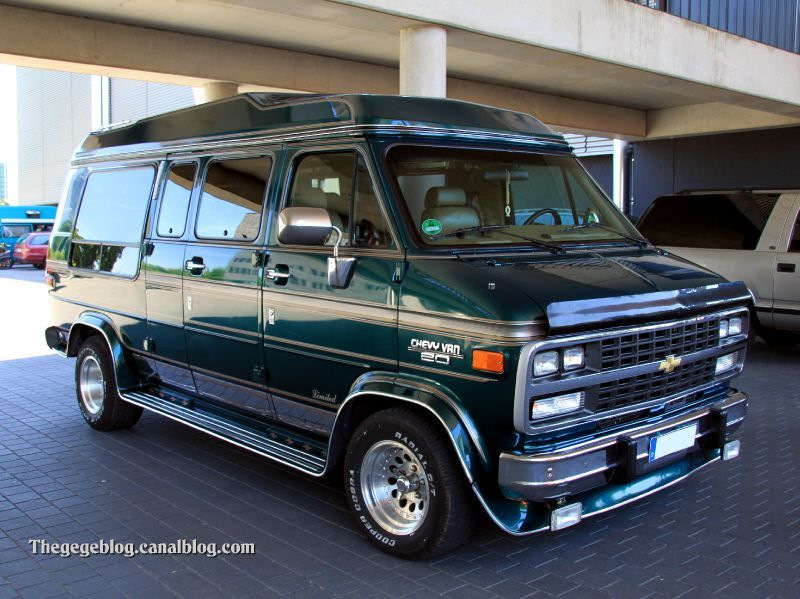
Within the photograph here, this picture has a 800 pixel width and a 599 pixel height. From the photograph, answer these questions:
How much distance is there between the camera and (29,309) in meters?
16.8

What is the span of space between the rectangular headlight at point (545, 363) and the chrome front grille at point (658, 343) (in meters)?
0.32

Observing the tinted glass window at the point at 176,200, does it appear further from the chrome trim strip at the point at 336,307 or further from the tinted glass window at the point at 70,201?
the tinted glass window at the point at 70,201

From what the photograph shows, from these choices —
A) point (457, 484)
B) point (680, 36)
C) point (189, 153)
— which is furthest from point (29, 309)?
point (457, 484)

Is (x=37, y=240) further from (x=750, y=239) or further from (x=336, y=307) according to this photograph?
(x=336, y=307)

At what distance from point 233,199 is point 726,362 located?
3.43 metres

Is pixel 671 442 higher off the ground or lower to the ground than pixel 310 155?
lower

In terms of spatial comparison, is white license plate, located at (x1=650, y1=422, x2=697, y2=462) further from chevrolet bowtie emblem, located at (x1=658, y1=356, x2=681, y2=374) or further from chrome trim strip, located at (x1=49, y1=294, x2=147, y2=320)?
chrome trim strip, located at (x1=49, y1=294, x2=147, y2=320)

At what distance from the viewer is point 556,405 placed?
3.90 meters

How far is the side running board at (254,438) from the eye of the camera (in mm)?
4703

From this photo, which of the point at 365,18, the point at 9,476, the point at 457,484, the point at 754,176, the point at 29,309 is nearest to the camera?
the point at 457,484

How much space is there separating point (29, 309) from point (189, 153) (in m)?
12.6

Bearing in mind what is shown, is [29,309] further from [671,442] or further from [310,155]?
[671,442]

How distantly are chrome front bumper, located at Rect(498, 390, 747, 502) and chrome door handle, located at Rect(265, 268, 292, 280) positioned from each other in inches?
73.9

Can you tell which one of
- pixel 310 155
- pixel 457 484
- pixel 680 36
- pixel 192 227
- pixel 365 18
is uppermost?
pixel 680 36
